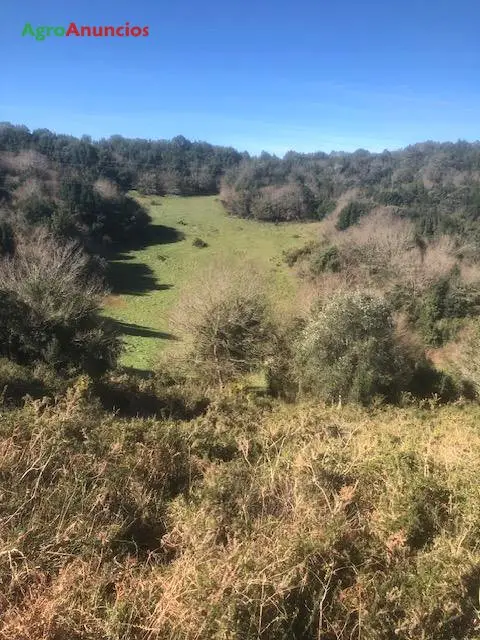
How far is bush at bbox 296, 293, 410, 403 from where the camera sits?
13.9 meters

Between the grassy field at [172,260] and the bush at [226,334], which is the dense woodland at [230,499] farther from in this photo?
the grassy field at [172,260]

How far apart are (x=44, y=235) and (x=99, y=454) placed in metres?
32.4

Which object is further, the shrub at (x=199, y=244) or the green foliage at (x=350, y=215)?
the shrub at (x=199, y=244)

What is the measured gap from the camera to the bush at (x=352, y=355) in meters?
13.9

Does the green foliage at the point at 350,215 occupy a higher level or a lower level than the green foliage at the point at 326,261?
higher

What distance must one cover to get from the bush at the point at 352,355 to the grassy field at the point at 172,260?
25.6 feet

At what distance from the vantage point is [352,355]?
46.5 feet

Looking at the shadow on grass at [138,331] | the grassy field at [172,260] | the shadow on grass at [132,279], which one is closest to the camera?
the shadow on grass at [138,331]

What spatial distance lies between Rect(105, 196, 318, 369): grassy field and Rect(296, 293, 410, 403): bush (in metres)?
7.80

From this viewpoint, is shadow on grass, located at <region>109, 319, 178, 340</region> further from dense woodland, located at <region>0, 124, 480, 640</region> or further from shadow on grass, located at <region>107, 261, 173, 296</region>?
dense woodland, located at <region>0, 124, 480, 640</region>

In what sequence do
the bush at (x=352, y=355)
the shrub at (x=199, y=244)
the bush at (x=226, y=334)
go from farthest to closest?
the shrub at (x=199, y=244) → the bush at (x=226, y=334) → the bush at (x=352, y=355)

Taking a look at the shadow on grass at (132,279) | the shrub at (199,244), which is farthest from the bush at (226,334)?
the shrub at (199,244)

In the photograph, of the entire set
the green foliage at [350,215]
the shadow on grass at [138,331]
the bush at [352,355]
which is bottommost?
the shadow on grass at [138,331]


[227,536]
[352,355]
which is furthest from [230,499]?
[352,355]
